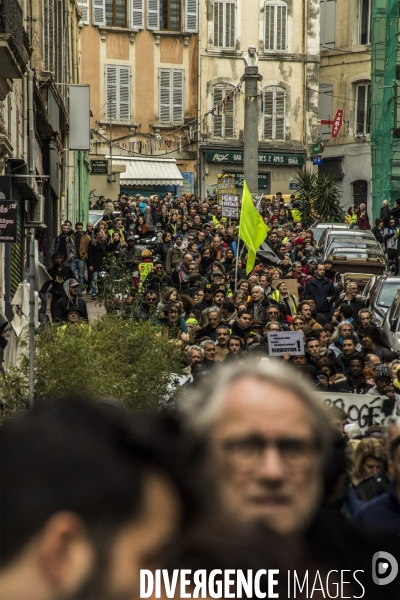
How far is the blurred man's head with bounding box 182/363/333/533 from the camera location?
177cm

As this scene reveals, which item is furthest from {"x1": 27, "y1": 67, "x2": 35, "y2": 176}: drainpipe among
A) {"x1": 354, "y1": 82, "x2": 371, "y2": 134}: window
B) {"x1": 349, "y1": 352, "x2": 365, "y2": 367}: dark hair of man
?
{"x1": 354, "y1": 82, "x2": 371, "y2": 134}: window

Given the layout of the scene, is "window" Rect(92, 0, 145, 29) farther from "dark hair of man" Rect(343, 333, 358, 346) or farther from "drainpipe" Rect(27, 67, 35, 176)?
"dark hair of man" Rect(343, 333, 358, 346)

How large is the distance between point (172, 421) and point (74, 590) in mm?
291

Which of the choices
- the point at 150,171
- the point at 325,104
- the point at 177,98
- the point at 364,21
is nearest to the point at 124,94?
the point at 177,98

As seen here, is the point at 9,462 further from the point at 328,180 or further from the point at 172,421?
the point at 328,180

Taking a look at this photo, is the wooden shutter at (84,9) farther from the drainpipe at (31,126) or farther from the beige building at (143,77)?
the drainpipe at (31,126)

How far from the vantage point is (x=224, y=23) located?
56969 mm

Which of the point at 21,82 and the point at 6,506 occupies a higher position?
the point at 21,82

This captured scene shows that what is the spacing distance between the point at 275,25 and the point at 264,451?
56.7 m

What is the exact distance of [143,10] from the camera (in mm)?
55406

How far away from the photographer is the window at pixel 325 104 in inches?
2323

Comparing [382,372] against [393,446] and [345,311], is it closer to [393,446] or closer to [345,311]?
[345,311]

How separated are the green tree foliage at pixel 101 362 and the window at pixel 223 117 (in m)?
42.1

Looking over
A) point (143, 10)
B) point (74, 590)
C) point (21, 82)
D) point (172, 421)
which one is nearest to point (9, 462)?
point (74, 590)
